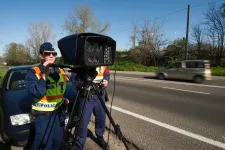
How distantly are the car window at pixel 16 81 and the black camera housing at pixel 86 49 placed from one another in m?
2.86

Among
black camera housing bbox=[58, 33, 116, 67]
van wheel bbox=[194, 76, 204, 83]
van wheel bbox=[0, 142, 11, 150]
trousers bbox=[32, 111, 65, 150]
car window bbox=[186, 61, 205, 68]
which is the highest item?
black camera housing bbox=[58, 33, 116, 67]

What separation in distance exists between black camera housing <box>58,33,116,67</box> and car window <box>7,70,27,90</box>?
2.86 meters

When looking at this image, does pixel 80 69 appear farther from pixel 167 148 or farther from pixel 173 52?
pixel 173 52

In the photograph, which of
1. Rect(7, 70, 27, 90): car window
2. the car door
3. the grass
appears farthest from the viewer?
the grass

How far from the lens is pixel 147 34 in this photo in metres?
31.4

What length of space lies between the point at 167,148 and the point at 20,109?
2.52 meters

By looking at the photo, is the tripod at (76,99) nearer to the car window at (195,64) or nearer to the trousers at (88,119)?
the trousers at (88,119)

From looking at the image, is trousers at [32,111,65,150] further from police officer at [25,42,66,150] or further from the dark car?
the dark car

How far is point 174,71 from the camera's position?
13.5m

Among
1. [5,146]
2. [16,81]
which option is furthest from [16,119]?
[16,81]

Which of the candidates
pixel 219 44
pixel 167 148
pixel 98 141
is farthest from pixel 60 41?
pixel 219 44

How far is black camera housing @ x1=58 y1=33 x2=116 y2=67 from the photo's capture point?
1571 millimetres

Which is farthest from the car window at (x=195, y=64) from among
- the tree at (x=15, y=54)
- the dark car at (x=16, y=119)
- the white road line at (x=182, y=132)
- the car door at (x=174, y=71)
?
the tree at (x=15, y=54)

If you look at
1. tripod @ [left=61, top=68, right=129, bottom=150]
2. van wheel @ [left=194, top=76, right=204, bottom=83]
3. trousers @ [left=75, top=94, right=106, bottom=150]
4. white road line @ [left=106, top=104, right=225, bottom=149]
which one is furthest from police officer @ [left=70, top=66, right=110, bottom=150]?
van wheel @ [left=194, top=76, right=204, bottom=83]
